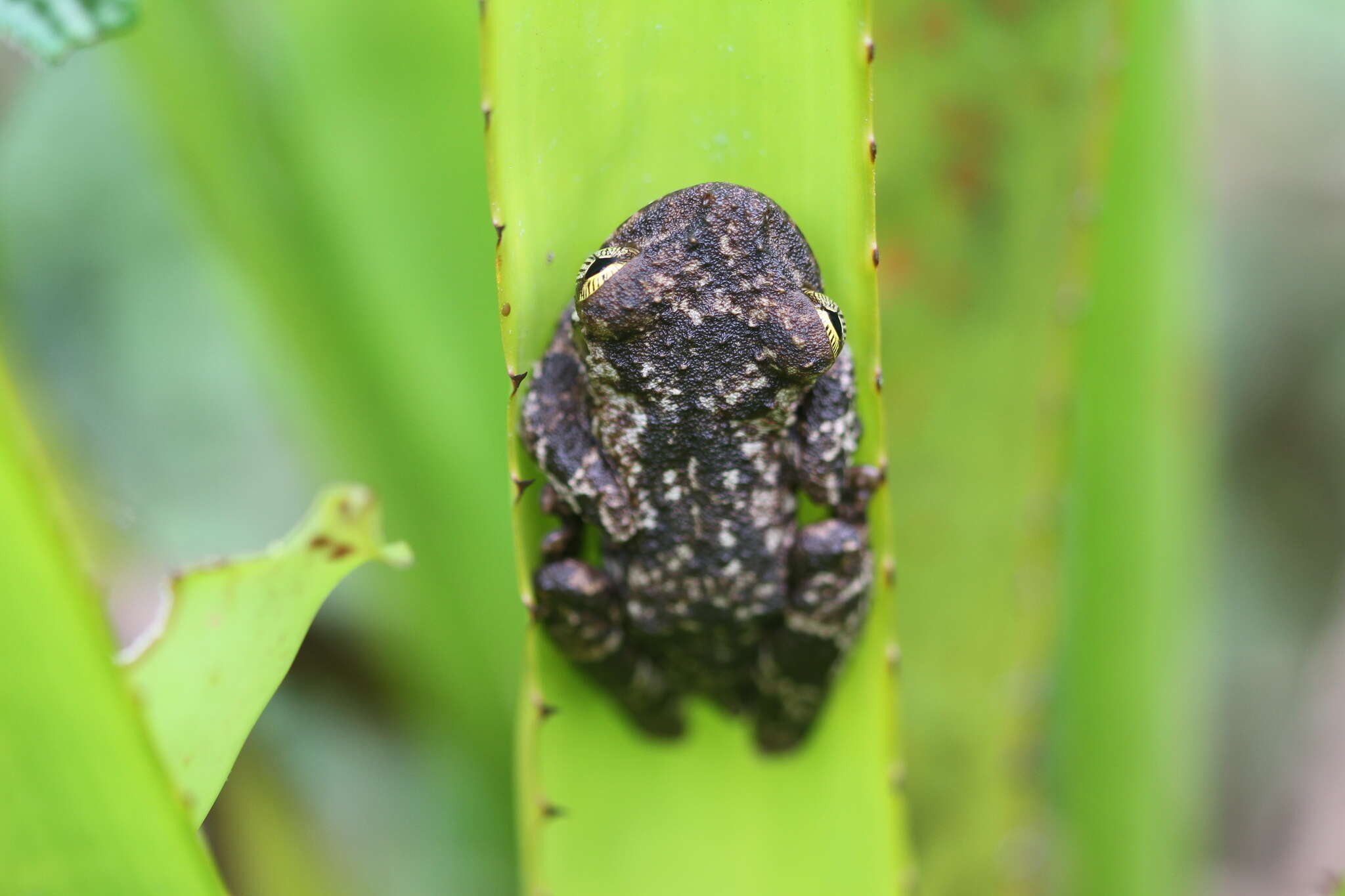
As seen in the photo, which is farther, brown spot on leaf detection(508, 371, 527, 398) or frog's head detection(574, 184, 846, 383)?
frog's head detection(574, 184, 846, 383)

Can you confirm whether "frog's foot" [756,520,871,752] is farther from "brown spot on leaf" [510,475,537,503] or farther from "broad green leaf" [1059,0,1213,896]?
"broad green leaf" [1059,0,1213,896]

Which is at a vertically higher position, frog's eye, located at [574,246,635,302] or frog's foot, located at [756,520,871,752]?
frog's eye, located at [574,246,635,302]

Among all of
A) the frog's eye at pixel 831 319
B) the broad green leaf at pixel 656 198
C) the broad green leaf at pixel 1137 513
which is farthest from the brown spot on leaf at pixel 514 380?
the broad green leaf at pixel 1137 513

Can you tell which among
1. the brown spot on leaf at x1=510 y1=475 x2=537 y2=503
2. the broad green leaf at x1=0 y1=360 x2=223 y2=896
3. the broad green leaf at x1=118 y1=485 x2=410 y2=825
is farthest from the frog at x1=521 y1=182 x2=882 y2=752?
the broad green leaf at x1=0 y1=360 x2=223 y2=896

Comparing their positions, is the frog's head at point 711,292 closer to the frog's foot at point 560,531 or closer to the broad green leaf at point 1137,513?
the frog's foot at point 560,531

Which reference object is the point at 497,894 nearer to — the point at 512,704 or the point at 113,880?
the point at 512,704

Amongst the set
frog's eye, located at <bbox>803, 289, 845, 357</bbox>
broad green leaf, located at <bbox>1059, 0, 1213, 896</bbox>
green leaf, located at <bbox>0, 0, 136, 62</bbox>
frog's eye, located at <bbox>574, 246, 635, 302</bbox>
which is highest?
green leaf, located at <bbox>0, 0, 136, 62</bbox>
